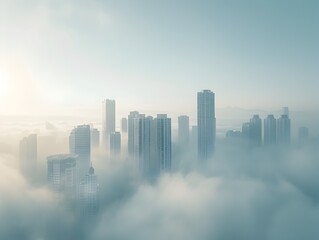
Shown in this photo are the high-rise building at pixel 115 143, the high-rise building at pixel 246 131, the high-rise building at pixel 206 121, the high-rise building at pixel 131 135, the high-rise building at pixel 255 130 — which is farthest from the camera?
the high-rise building at pixel 206 121

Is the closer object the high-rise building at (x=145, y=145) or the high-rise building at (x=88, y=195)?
the high-rise building at (x=88, y=195)

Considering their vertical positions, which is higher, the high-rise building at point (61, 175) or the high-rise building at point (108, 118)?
the high-rise building at point (108, 118)

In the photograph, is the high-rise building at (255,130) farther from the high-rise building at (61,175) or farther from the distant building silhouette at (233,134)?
the high-rise building at (61,175)

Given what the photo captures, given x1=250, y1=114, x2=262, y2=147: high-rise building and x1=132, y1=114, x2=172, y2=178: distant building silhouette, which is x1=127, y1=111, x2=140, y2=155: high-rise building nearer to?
x1=132, y1=114, x2=172, y2=178: distant building silhouette

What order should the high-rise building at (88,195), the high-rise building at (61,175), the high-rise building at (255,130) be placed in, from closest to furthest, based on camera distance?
the high-rise building at (88,195) < the high-rise building at (61,175) < the high-rise building at (255,130)

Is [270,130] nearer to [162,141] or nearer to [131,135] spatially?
[162,141]

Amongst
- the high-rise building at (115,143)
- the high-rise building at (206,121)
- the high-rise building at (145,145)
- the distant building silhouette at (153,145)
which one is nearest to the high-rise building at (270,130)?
the high-rise building at (206,121)

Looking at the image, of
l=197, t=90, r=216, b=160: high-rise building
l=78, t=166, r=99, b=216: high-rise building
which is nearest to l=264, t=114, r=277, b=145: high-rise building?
l=197, t=90, r=216, b=160: high-rise building
